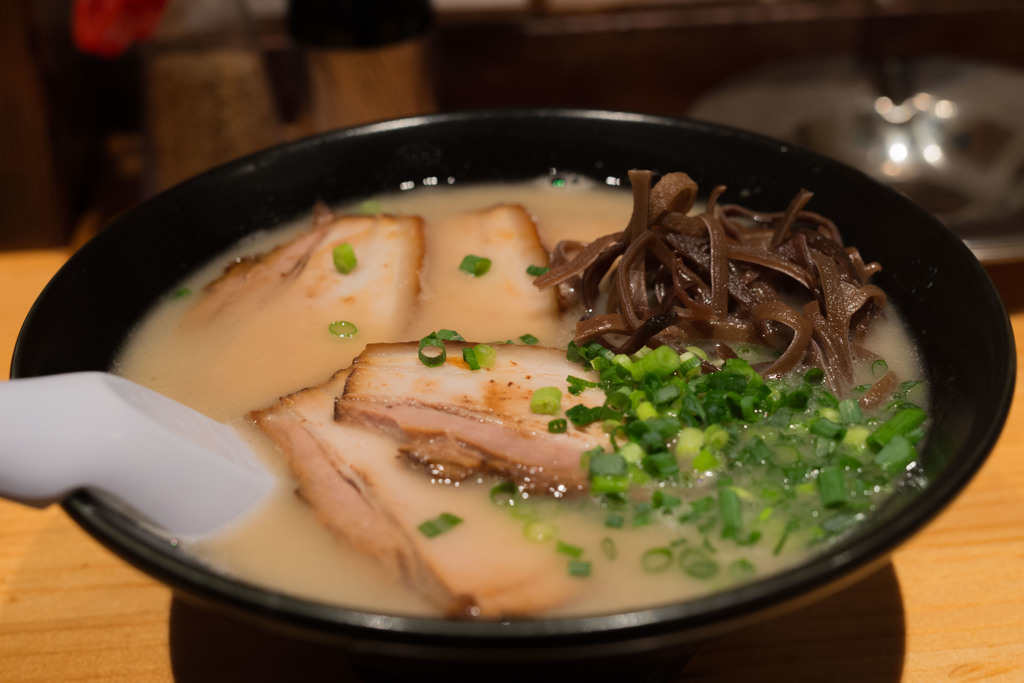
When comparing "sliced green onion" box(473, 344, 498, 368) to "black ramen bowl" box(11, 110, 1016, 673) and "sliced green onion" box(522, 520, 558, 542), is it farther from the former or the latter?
"black ramen bowl" box(11, 110, 1016, 673)

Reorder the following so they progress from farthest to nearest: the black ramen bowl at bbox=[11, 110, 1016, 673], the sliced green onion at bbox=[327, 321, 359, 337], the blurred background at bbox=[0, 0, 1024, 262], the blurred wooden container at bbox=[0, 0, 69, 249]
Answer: the blurred background at bbox=[0, 0, 1024, 262], the blurred wooden container at bbox=[0, 0, 69, 249], the sliced green onion at bbox=[327, 321, 359, 337], the black ramen bowl at bbox=[11, 110, 1016, 673]

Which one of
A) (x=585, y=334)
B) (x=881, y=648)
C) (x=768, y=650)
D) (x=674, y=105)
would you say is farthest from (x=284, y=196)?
(x=674, y=105)

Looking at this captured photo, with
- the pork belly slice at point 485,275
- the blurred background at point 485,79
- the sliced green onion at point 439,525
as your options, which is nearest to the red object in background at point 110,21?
the blurred background at point 485,79

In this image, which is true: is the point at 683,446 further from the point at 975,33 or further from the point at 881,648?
the point at 975,33

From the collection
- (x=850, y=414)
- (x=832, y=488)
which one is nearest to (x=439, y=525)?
(x=832, y=488)

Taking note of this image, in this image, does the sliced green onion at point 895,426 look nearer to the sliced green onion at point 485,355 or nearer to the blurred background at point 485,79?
the sliced green onion at point 485,355

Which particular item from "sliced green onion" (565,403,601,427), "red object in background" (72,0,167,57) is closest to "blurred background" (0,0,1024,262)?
"red object in background" (72,0,167,57)

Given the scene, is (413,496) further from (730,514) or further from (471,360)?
(730,514)
